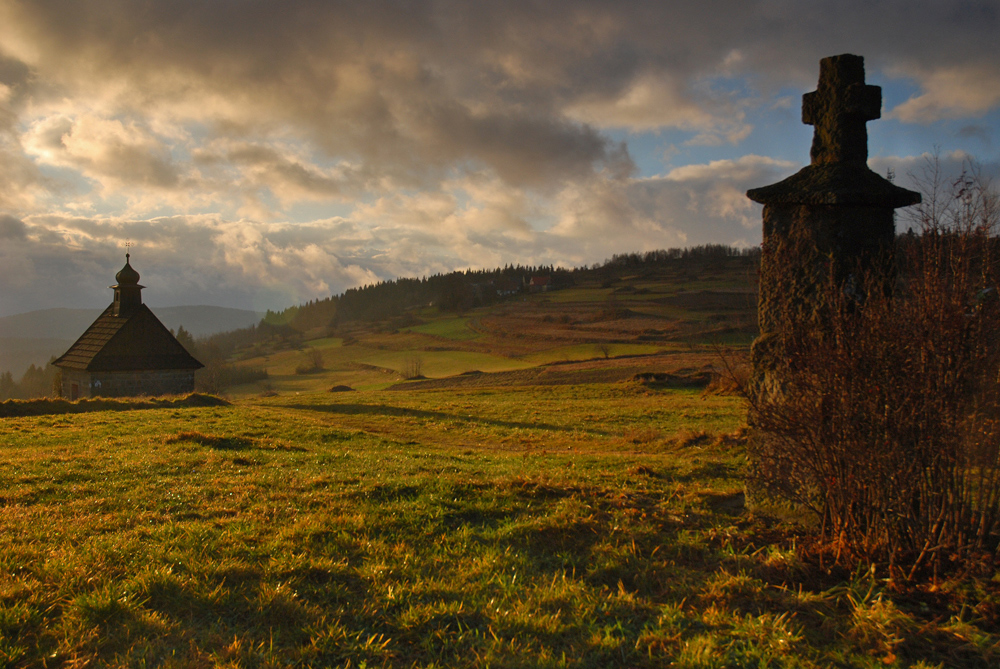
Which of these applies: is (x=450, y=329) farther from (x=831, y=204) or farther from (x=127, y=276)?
(x=831, y=204)

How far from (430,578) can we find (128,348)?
34677 millimetres

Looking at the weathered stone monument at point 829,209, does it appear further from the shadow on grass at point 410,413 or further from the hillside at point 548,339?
the hillside at point 548,339

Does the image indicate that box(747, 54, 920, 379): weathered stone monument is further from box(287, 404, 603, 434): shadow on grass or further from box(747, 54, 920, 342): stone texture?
box(287, 404, 603, 434): shadow on grass

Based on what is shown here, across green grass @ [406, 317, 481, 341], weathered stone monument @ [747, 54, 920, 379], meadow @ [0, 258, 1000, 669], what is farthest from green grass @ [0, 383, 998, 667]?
green grass @ [406, 317, 481, 341]

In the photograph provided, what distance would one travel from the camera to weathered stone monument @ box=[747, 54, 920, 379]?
6051 millimetres

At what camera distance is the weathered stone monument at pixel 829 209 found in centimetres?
605

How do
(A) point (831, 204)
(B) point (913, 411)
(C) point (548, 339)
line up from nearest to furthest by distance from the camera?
(B) point (913, 411), (A) point (831, 204), (C) point (548, 339)

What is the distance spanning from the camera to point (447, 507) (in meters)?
6.98

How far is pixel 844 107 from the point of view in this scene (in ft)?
21.2

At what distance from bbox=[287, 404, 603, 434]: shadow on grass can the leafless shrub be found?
43.8 feet

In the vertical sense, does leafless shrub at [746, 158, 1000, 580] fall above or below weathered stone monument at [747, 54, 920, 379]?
below

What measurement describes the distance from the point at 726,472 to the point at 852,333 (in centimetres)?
518

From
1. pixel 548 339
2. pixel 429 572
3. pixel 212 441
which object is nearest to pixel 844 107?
pixel 429 572

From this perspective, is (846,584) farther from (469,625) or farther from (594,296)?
(594,296)
